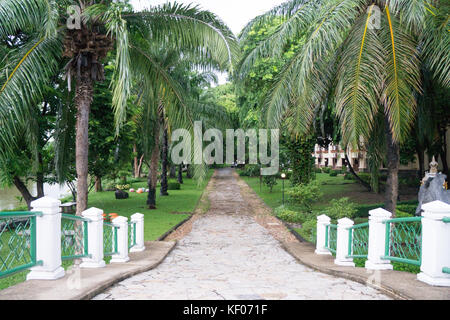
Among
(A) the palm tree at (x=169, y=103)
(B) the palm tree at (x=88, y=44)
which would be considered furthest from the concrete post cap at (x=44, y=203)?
(A) the palm tree at (x=169, y=103)

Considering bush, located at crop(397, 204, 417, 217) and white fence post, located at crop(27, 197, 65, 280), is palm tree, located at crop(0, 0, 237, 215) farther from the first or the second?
bush, located at crop(397, 204, 417, 217)

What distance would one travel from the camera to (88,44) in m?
8.26

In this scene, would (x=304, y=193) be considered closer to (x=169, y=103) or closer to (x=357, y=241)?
(x=357, y=241)

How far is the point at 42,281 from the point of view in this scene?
5137 mm

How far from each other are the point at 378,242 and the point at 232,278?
2713 millimetres

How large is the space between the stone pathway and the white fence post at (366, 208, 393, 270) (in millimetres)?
793

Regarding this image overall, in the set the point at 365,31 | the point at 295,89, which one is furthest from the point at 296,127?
the point at 365,31

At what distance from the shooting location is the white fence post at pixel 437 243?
491 centimetres

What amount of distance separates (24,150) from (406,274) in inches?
524

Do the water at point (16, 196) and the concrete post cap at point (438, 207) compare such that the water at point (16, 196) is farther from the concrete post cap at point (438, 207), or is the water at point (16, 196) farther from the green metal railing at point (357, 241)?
the concrete post cap at point (438, 207)

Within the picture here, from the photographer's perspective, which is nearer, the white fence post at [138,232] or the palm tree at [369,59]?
the palm tree at [369,59]

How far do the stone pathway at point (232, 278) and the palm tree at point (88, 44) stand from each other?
3.10 metres

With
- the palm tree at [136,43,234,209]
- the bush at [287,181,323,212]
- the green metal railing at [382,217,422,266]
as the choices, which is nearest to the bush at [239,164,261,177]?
the palm tree at [136,43,234,209]
